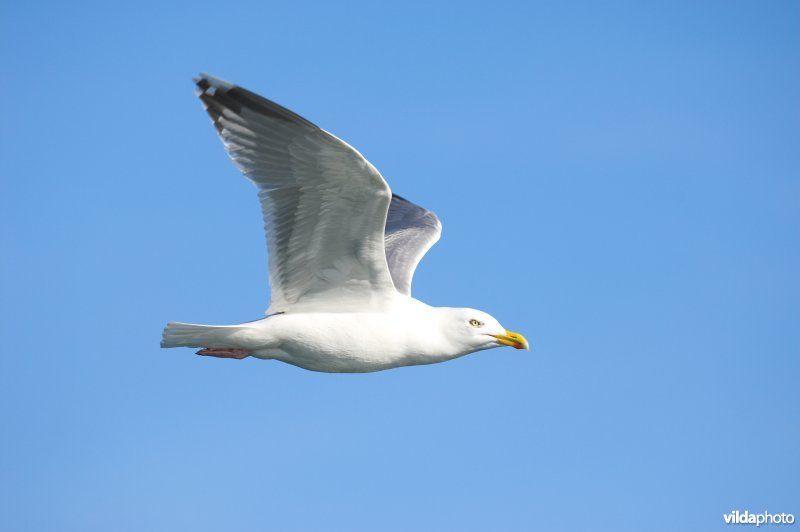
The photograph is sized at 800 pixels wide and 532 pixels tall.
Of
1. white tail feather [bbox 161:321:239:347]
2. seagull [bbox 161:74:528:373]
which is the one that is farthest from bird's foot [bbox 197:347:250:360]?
white tail feather [bbox 161:321:239:347]

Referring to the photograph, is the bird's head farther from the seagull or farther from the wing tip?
the wing tip

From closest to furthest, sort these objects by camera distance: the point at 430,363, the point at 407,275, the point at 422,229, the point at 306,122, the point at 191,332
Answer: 1. the point at 306,122
2. the point at 191,332
3. the point at 430,363
4. the point at 407,275
5. the point at 422,229

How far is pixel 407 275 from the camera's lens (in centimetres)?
1527

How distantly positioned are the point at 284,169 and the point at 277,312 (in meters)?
1.78

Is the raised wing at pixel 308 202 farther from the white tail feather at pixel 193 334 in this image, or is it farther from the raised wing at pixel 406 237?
the raised wing at pixel 406 237

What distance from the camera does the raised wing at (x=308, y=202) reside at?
12.3 meters

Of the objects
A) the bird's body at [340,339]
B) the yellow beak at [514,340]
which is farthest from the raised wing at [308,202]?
the yellow beak at [514,340]

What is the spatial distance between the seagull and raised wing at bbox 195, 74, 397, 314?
0.01 m

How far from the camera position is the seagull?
12375 mm

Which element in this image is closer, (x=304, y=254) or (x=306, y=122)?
(x=306, y=122)

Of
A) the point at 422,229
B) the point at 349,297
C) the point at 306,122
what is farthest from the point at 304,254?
the point at 422,229

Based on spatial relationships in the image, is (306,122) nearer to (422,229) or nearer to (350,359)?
(350,359)

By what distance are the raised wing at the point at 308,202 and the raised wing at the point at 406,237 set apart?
1.47 meters

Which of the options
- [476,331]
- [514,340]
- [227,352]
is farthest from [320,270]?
[514,340]
